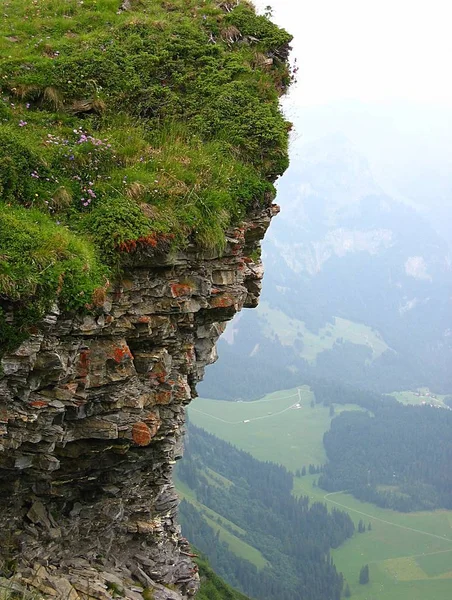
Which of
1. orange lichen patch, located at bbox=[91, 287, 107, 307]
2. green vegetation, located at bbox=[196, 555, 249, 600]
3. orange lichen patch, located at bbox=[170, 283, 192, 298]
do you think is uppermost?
orange lichen patch, located at bbox=[170, 283, 192, 298]

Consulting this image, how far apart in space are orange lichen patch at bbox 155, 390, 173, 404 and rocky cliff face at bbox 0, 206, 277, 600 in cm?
3

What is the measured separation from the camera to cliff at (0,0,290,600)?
11328 millimetres

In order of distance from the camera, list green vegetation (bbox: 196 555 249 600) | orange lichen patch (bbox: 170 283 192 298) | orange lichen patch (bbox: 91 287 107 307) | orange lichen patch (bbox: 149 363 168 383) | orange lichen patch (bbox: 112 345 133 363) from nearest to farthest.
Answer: orange lichen patch (bbox: 91 287 107 307) < orange lichen patch (bbox: 112 345 133 363) < orange lichen patch (bbox: 170 283 192 298) < orange lichen patch (bbox: 149 363 168 383) < green vegetation (bbox: 196 555 249 600)

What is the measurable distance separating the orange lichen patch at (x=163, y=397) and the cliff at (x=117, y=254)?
0.11 ft

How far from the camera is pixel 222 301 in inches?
575

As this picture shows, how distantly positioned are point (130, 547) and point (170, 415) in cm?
581

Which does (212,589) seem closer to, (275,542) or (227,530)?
(227,530)

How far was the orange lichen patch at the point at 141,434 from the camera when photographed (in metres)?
13.2

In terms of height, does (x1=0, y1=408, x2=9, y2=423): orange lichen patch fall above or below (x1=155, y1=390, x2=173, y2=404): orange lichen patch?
below

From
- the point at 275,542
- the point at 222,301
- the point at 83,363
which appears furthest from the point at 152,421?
the point at 275,542

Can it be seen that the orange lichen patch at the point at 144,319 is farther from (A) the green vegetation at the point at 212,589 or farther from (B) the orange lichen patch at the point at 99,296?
(A) the green vegetation at the point at 212,589

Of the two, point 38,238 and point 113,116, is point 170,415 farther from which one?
point 113,116

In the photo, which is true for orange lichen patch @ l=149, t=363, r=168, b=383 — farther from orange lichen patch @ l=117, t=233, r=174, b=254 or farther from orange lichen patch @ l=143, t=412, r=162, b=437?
orange lichen patch @ l=117, t=233, r=174, b=254

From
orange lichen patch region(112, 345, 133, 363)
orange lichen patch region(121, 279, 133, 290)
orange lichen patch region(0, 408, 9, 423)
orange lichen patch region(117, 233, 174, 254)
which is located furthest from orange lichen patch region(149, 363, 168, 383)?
orange lichen patch region(0, 408, 9, 423)
